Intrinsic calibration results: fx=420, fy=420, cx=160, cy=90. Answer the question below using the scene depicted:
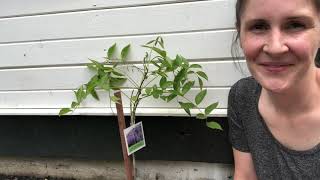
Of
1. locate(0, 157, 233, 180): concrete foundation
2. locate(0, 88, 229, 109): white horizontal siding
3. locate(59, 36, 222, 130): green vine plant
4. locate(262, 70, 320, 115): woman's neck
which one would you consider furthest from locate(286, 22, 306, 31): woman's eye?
locate(0, 157, 233, 180): concrete foundation

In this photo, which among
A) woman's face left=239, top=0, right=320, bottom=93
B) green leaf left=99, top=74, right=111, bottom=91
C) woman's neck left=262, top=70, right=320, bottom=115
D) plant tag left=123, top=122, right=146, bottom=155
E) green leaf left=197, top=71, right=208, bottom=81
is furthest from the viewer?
green leaf left=197, top=71, right=208, bottom=81

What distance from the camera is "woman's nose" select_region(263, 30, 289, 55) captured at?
1.30 metres

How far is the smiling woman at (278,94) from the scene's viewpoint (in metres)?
1.30

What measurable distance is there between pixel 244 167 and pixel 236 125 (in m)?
0.20

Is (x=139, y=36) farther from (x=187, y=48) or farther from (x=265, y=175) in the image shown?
(x=265, y=175)

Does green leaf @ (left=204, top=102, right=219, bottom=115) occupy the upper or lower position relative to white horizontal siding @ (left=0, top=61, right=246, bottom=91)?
lower

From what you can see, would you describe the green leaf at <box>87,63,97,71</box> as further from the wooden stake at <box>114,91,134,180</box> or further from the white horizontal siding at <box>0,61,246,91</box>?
the wooden stake at <box>114,91,134,180</box>

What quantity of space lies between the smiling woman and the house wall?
75 cm

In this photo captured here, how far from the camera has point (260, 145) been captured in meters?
1.70

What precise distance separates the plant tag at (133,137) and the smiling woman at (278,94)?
59cm

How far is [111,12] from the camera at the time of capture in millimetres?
2596

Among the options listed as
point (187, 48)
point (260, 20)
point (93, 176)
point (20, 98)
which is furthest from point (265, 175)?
point (20, 98)

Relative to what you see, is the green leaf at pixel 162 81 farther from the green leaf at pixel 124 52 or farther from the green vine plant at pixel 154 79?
the green leaf at pixel 124 52

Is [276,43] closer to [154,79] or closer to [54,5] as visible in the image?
[154,79]
